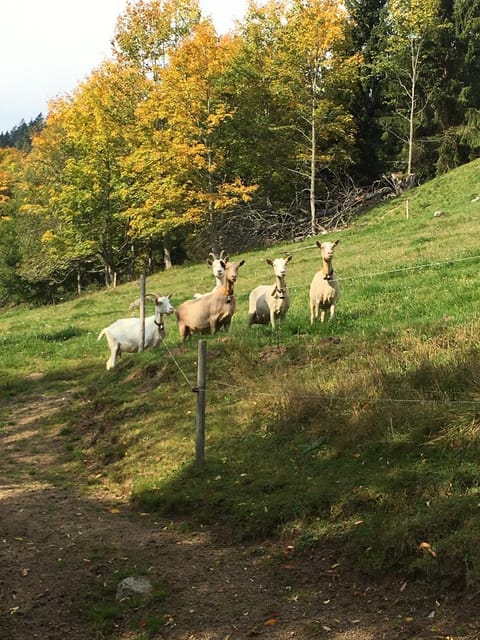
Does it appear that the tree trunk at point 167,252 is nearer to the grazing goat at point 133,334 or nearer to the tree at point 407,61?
the tree at point 407,61

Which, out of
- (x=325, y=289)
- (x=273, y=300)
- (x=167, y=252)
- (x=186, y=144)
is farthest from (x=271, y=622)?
(x=167, y=252)

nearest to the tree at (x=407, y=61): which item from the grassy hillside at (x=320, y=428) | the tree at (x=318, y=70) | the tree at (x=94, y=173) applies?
the tree at (x=318, y=70)

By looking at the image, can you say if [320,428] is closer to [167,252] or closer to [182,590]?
[182,590]

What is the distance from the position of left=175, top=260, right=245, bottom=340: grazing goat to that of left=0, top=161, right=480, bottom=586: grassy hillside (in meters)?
0.50

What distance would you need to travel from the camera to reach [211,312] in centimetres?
1536

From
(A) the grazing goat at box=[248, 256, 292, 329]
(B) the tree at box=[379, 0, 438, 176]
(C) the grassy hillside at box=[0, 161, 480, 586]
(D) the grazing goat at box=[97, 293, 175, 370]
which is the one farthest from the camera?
(B) the tree at box=[379, 0, 438, 176]

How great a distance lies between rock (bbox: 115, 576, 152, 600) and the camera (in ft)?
22.0

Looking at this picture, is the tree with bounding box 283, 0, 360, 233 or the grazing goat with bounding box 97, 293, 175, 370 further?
the tree with bounding box 283, 0, 360, 233

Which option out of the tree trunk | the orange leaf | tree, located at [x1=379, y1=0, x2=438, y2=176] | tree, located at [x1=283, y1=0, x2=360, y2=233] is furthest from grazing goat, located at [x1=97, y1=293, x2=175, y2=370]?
tree, located at [x1=379, y1=0, x2=438, y2=176]

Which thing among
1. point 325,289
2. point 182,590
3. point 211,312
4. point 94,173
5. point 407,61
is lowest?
point 182,590

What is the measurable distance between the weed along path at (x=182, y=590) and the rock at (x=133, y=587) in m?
0.06

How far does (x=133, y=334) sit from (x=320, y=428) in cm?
854

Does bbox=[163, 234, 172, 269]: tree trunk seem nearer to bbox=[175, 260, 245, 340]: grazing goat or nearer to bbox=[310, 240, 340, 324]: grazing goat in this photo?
bbox=[175, 260, 245, 340]: grazing goat

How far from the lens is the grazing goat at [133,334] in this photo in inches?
658
